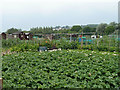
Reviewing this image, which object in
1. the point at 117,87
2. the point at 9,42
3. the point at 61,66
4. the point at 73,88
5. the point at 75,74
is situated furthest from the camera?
the point at 9,42

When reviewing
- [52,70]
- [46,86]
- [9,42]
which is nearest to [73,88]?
[46,86]

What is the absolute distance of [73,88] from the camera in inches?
69.1

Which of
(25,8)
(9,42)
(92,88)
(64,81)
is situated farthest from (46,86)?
(9,42)

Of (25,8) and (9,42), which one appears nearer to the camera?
(25,8)

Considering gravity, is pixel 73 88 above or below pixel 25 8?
below

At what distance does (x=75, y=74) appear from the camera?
2.15 m

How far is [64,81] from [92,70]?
637 millimetres

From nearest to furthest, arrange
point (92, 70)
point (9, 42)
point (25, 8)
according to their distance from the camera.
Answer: point (92, 70) < point (25, 8) < point (9, 42)

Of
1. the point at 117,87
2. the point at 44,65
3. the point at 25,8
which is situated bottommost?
the point at 117,87

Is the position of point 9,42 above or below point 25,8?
below

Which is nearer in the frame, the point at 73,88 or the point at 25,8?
the point at 73,88

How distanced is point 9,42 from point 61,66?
628cm

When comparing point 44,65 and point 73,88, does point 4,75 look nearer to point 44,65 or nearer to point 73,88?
point 44,65

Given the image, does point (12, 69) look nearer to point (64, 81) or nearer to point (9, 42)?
point (64, 81)
